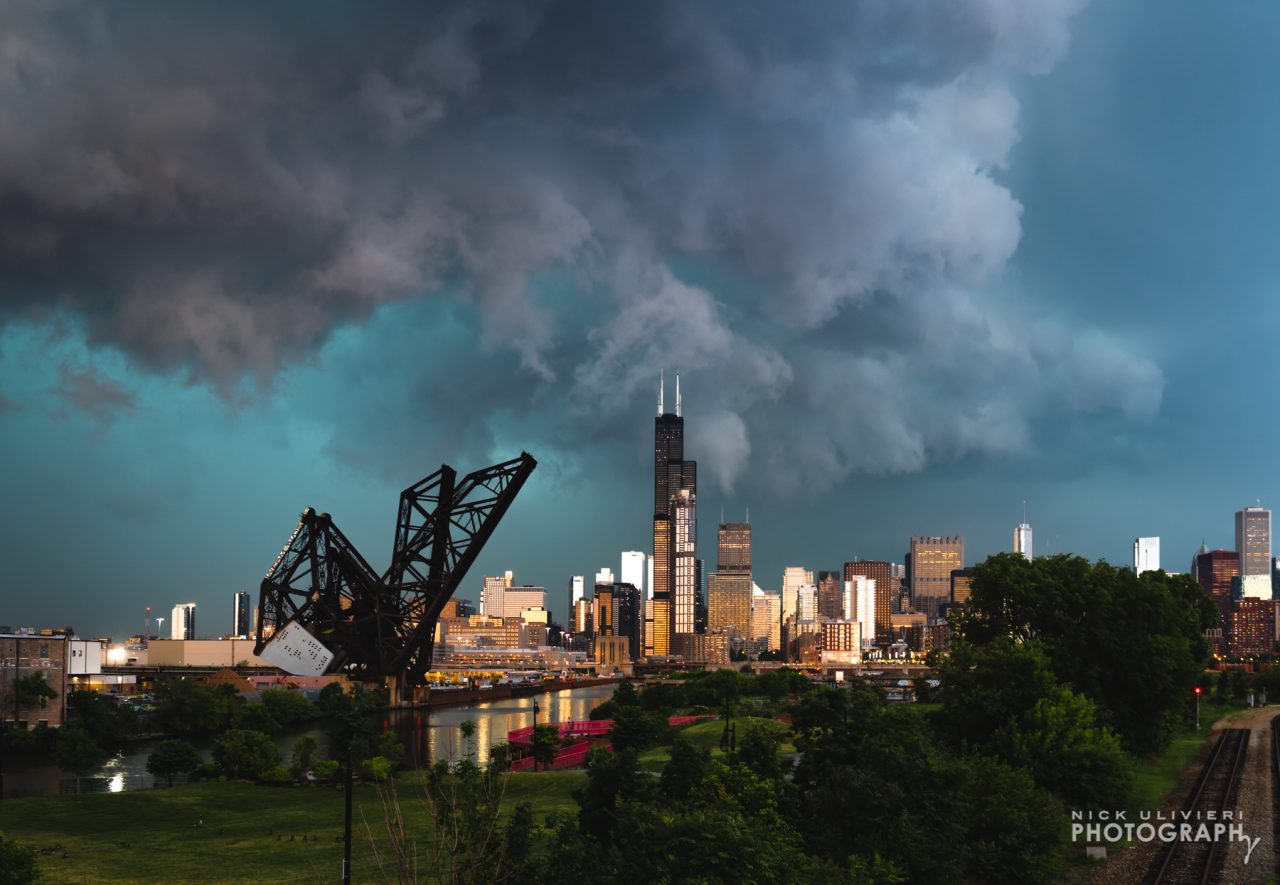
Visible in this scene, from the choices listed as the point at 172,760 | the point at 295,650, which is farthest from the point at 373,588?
the point at 172,760

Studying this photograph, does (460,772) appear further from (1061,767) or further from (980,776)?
(1061,767)

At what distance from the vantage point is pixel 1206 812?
30.5 m

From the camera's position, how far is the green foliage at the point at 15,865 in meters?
18.7

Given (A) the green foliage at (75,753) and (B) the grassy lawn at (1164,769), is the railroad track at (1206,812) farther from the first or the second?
(A) the green foliage at (75,753)

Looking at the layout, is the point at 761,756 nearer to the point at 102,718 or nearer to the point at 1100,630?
the point at 1100,630

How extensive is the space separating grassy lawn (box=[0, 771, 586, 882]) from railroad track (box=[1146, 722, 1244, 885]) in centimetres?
1490

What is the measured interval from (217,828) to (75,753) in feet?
72.7

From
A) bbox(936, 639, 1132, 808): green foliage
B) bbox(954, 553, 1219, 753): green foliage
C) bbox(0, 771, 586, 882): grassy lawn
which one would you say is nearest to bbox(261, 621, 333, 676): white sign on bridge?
bbox(0, 771, 586, 882): grassy lawn

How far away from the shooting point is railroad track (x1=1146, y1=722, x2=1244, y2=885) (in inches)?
926

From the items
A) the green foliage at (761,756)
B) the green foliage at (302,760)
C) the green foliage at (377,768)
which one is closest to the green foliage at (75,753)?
the green foliage at (302,760)

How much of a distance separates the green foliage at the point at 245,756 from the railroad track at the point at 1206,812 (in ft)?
107

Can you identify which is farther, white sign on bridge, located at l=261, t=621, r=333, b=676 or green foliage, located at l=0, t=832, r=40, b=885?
white sign on bridge, located at l=261, t=621, r=333, b=676

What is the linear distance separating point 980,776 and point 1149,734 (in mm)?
20648

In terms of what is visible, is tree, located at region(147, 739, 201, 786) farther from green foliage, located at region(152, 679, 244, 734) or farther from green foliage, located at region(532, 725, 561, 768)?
green foliage, located at region(152, 679, 244, 734)
